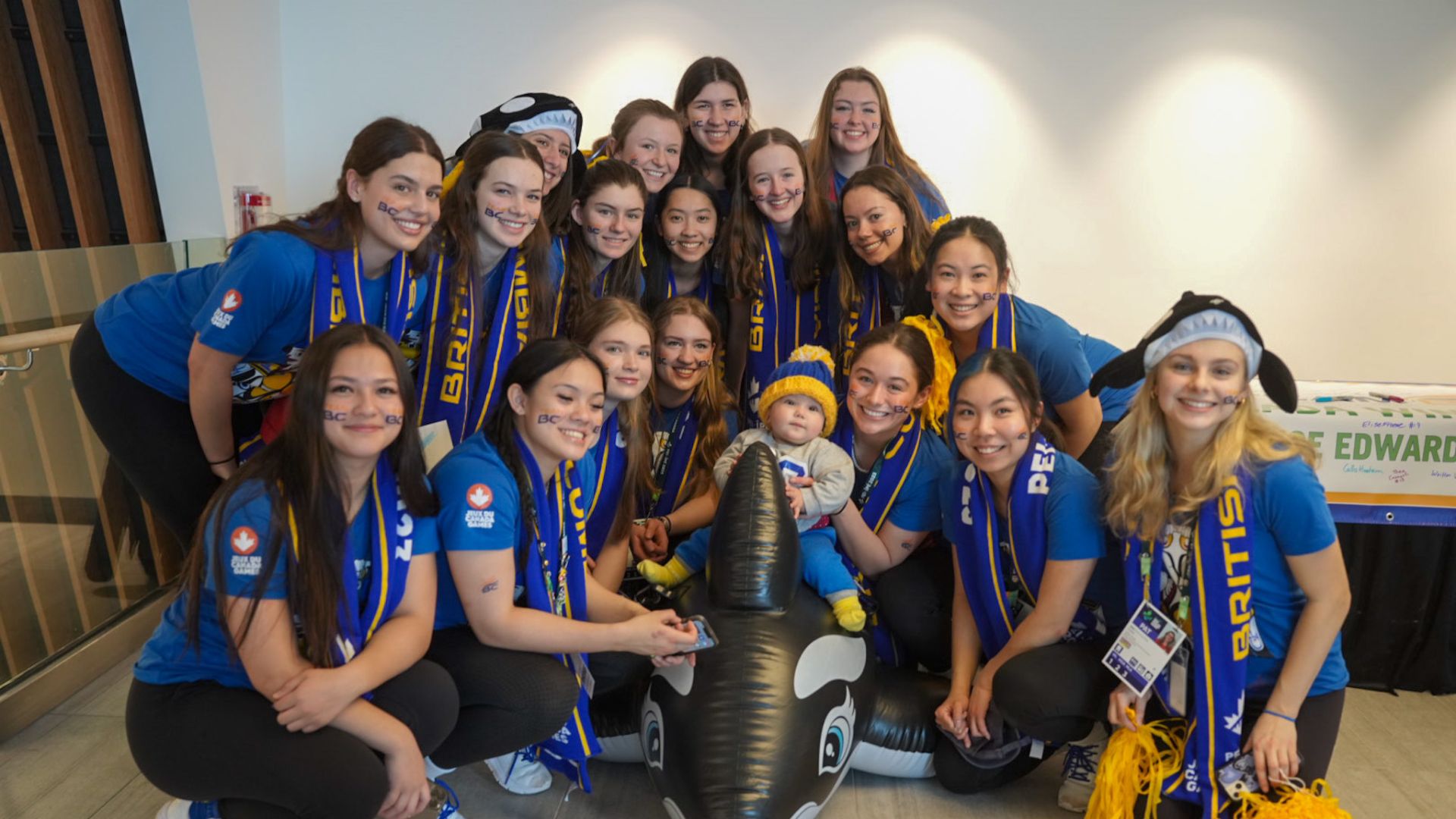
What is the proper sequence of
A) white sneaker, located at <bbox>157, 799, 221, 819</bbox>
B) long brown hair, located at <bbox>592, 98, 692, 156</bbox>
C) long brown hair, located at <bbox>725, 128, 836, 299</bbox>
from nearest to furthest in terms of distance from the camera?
white sneaker, located at <bbox>157, 799, 221, 819</bbox>
long brown hair, located at <bbox>592, 98, 692, 156</bbox>
long brown hair, located at <bbox>725, 128, 836, 299</bbox>

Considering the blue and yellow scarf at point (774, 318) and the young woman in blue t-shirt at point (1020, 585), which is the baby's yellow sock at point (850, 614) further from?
the blue and yellow scarf at point (774, 318)

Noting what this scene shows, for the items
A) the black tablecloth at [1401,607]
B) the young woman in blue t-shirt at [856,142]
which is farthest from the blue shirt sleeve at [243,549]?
the black tablecloth at [1401,607]

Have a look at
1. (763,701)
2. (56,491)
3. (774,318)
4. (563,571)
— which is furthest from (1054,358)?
(56,491)

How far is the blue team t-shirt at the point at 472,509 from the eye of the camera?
218 cm

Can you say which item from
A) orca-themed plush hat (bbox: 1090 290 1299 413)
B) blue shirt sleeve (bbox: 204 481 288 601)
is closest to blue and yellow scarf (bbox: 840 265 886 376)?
orca-themed plush hat (bbox: 1090 290 1299 413)

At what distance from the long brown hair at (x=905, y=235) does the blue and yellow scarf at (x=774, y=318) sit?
0.20m

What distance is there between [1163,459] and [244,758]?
196 cm

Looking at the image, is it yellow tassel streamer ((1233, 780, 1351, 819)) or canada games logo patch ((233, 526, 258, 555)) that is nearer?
canada games logo patch ((233, 526, 258, 555))

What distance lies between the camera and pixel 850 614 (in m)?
2.48

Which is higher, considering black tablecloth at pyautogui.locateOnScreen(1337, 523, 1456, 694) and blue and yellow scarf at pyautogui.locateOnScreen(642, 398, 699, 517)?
blue and yellow scarf at pyautogui.locateOnScreen(642, 398, 699, 517)

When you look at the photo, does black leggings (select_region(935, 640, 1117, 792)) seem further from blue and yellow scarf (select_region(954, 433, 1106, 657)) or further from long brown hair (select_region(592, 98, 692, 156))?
long brown hair (select_region(592, 98, 692, 156))

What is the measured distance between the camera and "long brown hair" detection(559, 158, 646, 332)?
2.97 metres

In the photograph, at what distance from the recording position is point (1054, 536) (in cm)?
235

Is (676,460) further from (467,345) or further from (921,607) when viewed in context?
(921,607)
